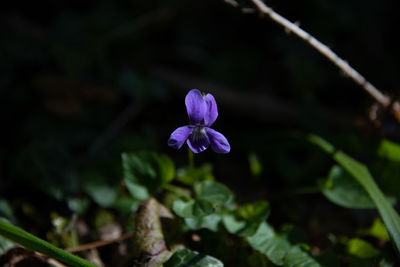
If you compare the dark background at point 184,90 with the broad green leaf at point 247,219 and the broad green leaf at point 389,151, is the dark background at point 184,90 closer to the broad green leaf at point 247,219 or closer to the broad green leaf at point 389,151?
the broad green leaf at point 389,151

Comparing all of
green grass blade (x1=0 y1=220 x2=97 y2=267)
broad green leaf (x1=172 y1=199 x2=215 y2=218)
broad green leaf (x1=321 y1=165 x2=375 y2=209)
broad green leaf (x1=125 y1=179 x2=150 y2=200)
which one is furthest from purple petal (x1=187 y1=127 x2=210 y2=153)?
broad green leaf (x1=321 y1=165 x2=375 y2=209)

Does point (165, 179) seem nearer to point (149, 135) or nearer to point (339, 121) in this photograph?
point (149, 135)

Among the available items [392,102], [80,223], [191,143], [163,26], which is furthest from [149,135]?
[392,102]

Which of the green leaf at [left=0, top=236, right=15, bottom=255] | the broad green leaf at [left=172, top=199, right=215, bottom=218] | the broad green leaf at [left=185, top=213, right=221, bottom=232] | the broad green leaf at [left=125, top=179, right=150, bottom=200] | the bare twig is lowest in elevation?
the green leaf at [left=0, top=236, right=15, bottom=255]

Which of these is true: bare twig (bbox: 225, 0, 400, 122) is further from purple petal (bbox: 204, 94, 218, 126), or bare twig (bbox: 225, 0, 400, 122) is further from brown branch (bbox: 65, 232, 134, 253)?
brown branch (bbox: 65, 232, 134, 253)

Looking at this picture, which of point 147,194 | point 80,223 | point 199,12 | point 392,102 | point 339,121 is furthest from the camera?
point 199,12
